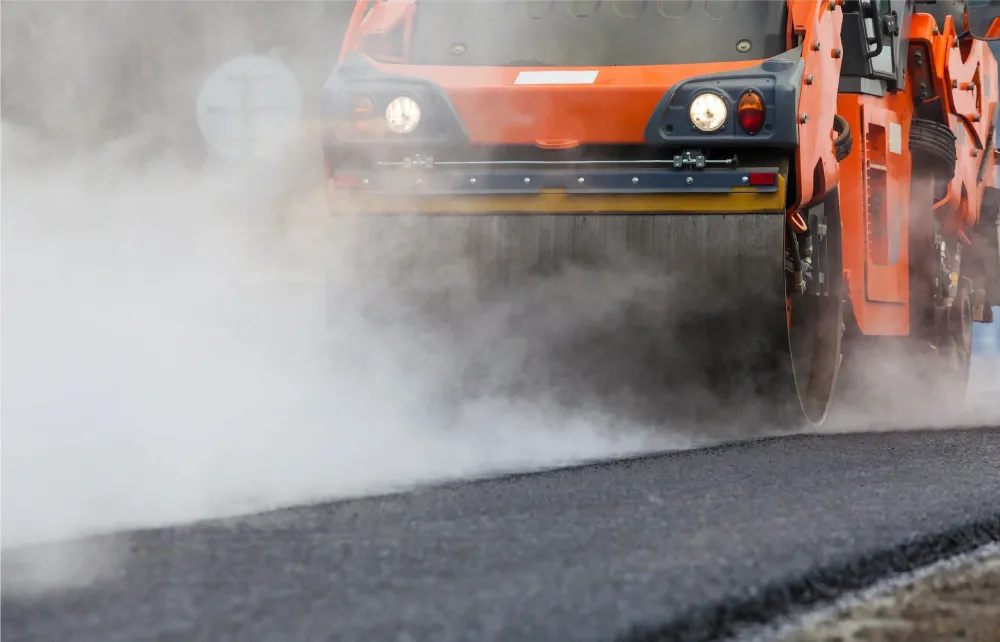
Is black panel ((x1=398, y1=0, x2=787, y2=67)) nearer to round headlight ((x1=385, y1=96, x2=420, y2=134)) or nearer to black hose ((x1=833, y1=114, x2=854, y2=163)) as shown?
round headlight ((x1=385, y1=96, x2=420, y2=134))

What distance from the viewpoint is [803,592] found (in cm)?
223

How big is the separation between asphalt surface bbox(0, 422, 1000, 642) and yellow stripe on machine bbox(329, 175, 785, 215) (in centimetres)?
142

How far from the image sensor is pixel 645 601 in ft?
7.09

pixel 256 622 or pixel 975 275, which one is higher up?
pixel 256 622

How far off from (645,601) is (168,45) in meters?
8.32

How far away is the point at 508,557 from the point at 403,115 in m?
2.86

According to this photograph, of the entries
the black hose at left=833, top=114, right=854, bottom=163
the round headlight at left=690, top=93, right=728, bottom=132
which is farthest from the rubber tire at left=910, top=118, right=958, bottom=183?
the round headlight at left=690, top=93, right=728, bottom=132

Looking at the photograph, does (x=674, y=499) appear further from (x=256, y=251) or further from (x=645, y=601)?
(x=256, y=251)

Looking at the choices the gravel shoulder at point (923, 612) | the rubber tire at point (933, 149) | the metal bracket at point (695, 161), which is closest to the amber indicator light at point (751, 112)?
the metal bracket at point (695, 161)

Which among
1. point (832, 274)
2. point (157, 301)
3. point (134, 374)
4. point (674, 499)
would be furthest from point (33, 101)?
point (674, 499)

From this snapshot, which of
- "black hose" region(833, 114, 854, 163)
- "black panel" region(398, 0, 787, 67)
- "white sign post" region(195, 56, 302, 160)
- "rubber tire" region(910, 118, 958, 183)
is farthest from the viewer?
"white sign post" region(195, 56, 302, 160)

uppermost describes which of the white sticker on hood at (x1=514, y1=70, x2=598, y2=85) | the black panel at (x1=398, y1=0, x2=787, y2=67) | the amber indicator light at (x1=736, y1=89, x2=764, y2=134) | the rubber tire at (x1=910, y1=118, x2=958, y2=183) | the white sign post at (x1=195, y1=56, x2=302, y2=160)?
the black panel at (x1=398, y1=0, x2=787, y2=67)

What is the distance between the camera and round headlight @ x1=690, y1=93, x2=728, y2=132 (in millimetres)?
4984

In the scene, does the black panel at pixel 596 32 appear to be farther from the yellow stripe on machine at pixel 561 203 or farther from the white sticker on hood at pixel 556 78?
the yellow stripe on machine at pixel 561 203
